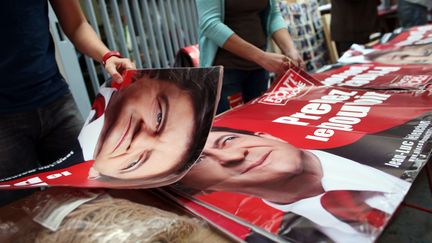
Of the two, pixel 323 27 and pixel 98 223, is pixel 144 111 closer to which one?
pixel 98 223

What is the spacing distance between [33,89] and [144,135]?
28cm

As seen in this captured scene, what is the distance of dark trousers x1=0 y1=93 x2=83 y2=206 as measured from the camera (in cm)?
66

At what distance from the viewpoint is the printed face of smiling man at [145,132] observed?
0.49m

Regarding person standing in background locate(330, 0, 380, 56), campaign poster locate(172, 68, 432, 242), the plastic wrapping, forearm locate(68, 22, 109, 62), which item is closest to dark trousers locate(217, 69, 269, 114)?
campaign poster locate(172, 68, 432, 242)

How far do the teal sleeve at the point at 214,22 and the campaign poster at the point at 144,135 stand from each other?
437 millimetres

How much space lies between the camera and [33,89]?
0.68m

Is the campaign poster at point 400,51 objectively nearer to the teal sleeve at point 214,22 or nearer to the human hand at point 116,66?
the teal sleeve at point 214,22

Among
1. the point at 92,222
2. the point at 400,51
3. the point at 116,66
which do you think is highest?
the point at 116,66

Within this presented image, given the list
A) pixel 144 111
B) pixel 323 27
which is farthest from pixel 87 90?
pixel 323 27

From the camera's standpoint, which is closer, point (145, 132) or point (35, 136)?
point (145, 132)

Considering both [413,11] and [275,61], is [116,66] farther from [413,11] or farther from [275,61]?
[413,11]

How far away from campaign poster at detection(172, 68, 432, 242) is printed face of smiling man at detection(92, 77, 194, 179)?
5cm

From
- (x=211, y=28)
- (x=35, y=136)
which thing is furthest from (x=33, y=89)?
(x=211, y=28)

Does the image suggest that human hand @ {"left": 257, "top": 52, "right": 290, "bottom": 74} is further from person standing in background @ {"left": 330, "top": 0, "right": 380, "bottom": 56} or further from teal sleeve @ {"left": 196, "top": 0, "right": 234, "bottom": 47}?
person standing in background @ {"left": 330, "top": 0, "right": 380, "bottom": 56}
